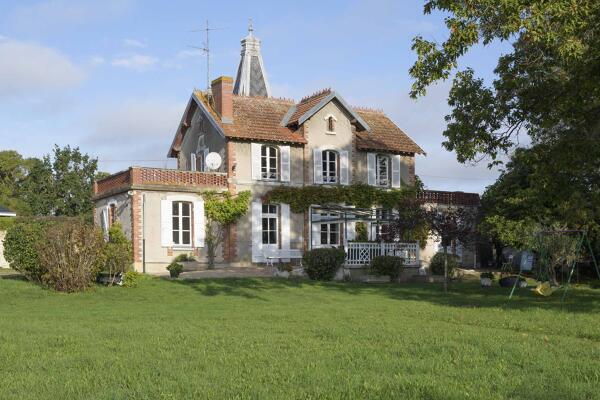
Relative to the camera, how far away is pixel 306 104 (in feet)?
110

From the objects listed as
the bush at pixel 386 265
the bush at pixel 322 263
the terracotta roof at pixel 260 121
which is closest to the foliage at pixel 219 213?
the terracotta roof at pixel 260 121

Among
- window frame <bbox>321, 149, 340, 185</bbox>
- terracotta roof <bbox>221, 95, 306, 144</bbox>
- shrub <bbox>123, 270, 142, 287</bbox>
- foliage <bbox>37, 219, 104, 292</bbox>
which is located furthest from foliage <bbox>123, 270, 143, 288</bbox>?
window frame <bbox>321, 149, 340, 185</bbox>

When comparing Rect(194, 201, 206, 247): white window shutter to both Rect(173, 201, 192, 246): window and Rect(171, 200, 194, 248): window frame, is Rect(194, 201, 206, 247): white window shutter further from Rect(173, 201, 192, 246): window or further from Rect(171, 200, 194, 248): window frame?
Rect(173, 201, 192, 246): window

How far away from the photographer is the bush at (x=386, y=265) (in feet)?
83.6

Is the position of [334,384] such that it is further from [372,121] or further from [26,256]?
[372,121]

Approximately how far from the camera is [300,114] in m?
32.7

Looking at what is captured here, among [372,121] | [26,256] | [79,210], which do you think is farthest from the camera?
[79,210]

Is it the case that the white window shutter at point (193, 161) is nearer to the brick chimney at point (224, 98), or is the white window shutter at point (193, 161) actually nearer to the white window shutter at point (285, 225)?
the brick chimney at point (224, 98)

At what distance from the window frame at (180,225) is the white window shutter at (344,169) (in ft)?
23.4

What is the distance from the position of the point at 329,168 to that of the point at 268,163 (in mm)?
3016

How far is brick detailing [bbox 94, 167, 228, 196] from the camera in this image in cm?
2919

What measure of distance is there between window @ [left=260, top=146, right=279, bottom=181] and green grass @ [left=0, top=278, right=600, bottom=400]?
1498 centimetres

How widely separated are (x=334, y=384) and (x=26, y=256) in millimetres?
15773

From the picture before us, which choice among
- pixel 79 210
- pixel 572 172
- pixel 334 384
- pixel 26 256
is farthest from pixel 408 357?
pixel 79 210
